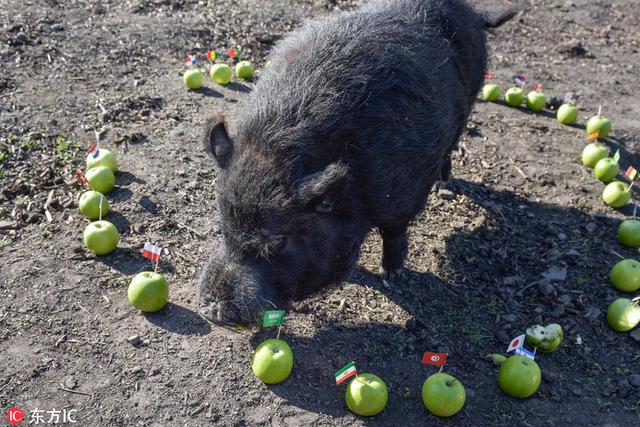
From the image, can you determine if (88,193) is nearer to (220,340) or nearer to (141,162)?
(141,162)

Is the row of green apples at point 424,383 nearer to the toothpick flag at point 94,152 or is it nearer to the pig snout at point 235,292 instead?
the pig snout at point 235,292

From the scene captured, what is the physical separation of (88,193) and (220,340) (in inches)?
82.9

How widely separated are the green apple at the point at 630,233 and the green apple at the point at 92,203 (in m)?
5.30

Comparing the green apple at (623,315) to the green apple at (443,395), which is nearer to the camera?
the green apple at (443,395)

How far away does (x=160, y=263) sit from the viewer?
17.9ft

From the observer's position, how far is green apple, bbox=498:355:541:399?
443 cm

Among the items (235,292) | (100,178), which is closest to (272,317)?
(235,292)

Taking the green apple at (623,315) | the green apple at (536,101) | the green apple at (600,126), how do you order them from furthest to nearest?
the green apple at (536,101) < the green apple at (600,126) < the green apple at (623,315)

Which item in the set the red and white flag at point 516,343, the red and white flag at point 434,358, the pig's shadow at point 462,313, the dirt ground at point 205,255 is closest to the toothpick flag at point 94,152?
the dirt ground at point 205,255

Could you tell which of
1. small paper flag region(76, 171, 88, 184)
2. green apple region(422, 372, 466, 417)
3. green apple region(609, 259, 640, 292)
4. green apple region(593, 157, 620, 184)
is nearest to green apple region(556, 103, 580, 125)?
green apple region(593, 157, 620, 184)

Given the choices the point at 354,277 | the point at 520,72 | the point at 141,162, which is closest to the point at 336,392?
the point at 354,277

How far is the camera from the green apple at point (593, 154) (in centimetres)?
722

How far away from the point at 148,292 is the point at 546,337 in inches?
129

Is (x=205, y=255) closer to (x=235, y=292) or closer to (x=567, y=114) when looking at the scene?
(x=235, y=292)
